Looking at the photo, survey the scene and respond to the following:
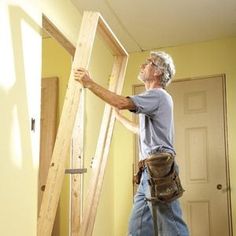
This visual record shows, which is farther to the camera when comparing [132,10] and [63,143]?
[132,10]

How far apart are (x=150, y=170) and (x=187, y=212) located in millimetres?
1587

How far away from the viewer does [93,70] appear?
3.38 m

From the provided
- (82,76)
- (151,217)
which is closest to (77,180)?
(151,217)

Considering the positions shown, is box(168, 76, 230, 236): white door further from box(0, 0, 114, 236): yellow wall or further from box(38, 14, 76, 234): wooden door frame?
box(0, 0, 114, 236): yellow wall

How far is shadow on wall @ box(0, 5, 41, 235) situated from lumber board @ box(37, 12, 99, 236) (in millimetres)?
221

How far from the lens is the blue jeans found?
6.77 ft

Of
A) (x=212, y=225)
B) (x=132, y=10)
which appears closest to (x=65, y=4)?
(x=132, y=10)

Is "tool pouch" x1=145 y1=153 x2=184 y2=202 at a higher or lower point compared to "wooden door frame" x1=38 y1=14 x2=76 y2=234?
lower

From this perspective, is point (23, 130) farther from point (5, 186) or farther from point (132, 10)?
point (132, 10)

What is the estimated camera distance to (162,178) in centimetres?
208

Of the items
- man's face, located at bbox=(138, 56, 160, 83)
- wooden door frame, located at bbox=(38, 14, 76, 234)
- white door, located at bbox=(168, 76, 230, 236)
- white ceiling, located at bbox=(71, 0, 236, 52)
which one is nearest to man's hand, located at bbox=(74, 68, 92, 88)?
man's face, located at bbox=(138, 56, 160, 83)

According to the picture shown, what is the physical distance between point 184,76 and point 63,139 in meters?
2.07

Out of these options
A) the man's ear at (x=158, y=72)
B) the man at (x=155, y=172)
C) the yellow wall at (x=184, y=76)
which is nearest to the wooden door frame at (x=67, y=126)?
the man at (x=155, y=172)

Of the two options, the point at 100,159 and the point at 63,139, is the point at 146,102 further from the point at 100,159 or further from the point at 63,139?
the point at 100,159
